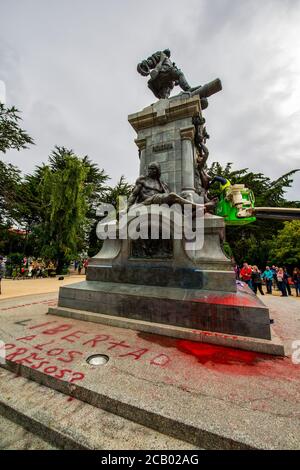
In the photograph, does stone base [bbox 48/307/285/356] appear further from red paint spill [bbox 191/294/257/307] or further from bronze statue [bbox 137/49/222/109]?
bronze statue [bbox 137/49/222/109]

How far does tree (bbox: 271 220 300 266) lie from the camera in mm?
22078

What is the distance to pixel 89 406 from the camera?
7.18 feet

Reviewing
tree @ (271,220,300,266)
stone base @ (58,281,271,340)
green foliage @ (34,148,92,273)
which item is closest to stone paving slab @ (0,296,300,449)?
stone base @ (58,281,271,340)

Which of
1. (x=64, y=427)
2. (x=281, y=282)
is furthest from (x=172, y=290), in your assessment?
(x=281, y=282)

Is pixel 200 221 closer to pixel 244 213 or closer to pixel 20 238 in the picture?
pixel 244 213

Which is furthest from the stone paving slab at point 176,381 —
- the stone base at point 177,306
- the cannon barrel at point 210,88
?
the cannon barrel at point 210,88

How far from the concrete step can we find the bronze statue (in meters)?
9.08

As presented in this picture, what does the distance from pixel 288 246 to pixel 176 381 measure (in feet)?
80.7

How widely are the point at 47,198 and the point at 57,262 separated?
294 inches

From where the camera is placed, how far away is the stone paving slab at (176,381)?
177 cm

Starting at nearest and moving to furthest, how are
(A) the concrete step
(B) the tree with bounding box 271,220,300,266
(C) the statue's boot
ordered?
(A) the concrete step → (C) the statue's boot → (B) the tree with bounding box 271,220,300,266

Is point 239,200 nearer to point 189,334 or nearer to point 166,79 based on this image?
point 166,79

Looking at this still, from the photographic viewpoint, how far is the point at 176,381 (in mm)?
2438
